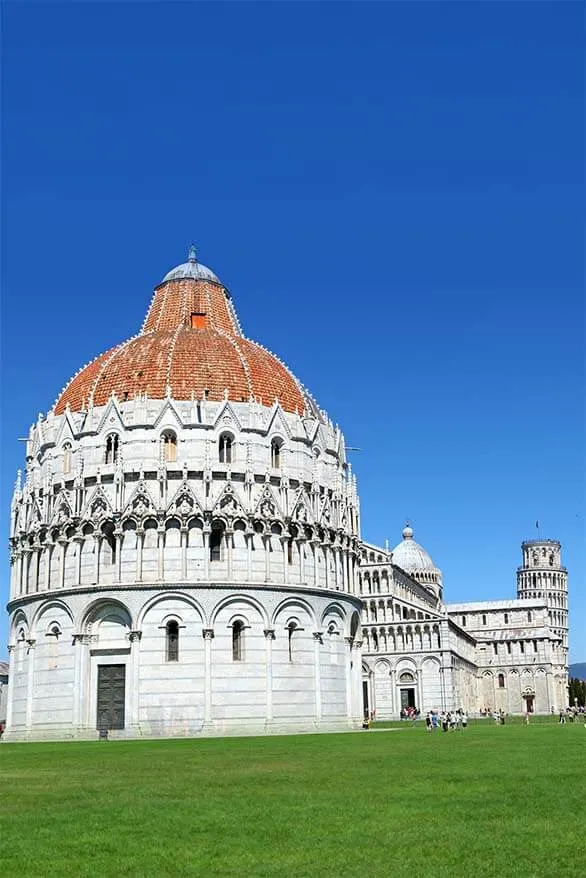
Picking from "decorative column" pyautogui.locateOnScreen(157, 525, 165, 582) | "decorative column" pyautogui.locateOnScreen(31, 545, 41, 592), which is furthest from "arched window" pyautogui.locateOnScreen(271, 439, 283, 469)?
"decorative column" pyautogui.locateOnScreen(31, 545, 41, 592)

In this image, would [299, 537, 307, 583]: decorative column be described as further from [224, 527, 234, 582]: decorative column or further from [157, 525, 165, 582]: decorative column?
[157, 525, 165, 582]: decorative column

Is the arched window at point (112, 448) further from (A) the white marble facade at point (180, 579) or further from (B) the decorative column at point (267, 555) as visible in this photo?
(B) the decorative column at point (267, 555)

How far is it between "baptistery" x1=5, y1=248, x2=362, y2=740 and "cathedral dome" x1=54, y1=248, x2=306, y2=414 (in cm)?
15

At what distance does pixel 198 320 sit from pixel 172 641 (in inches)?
1064

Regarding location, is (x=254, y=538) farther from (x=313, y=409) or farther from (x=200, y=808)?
(x=200, y=808)

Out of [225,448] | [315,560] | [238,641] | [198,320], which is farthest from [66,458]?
[315,560]

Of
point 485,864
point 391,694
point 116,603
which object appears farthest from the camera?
point 391,694

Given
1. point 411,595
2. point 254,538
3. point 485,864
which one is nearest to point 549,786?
point 485,864

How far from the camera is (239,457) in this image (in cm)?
6500

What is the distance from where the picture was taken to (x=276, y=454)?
2653 inches

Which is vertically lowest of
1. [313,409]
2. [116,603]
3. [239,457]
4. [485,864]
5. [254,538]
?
[485,864]

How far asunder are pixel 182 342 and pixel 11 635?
2306 cm

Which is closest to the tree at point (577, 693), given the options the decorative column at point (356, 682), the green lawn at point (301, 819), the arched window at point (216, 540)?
the decorative column at point (356, 682)

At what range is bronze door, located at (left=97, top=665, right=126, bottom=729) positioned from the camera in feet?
199
